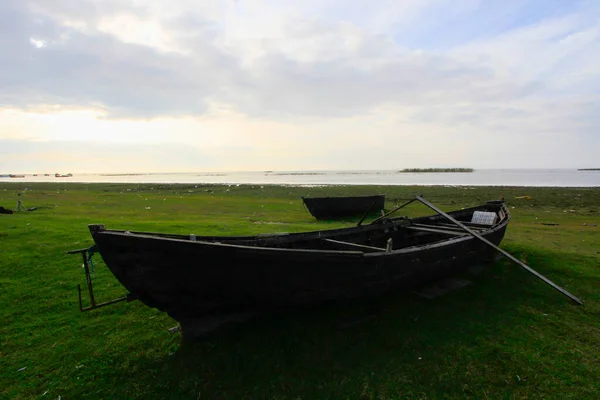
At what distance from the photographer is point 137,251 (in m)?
4.28

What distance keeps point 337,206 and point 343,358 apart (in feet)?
47.5

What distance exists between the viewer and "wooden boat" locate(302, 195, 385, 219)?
1855 centimetres

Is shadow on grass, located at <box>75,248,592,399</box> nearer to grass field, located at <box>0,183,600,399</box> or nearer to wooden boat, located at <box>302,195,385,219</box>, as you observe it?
grass field, located at <box>0,183,600,399</box>

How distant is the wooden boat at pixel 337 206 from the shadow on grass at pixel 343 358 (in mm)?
12415

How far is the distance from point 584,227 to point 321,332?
16250mm

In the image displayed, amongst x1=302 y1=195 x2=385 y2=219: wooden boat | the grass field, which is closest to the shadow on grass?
the grass field

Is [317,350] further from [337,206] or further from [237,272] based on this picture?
[337,206]

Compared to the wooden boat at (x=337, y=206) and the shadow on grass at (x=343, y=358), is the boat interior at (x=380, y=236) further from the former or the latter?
the wooden boat at (x=337, y=206)

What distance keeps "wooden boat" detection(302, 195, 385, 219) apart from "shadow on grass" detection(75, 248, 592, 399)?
12415mm

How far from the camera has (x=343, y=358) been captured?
15.4ft

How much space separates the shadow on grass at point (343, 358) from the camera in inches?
163

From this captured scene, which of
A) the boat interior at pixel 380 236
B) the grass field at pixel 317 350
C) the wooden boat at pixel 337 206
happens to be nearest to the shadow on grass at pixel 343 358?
the grass field at pixel 317 350

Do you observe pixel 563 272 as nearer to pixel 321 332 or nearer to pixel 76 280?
pixel 321 332

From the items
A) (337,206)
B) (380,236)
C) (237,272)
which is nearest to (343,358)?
(237,272)
